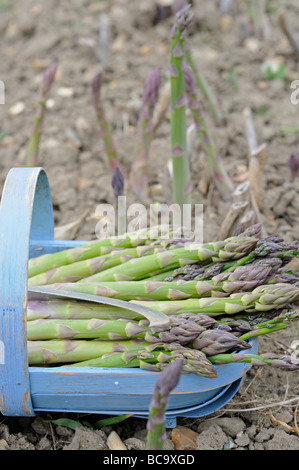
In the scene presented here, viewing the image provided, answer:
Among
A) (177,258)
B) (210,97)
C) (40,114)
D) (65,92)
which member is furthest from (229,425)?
(65,92)

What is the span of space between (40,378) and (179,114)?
137 cm

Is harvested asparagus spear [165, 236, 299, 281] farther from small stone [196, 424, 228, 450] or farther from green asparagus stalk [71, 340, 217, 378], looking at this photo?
small stone [196, 424, 228, 450]

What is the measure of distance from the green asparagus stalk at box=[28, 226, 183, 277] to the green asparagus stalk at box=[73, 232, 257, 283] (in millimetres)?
131

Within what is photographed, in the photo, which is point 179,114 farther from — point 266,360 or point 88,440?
point 88,440

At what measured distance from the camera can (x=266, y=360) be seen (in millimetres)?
1772

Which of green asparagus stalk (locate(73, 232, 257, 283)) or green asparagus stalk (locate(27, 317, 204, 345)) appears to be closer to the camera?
green asparagus stalk (locate(27, 317, 204, 345))

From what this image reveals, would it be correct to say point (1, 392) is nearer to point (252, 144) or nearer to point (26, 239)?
point (26, 239)

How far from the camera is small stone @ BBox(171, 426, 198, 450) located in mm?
1953

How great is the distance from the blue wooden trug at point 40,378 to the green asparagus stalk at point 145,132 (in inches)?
40.8

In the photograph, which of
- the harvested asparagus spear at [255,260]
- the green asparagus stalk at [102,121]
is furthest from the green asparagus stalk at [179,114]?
the harvested asparagus spear at [255,260]

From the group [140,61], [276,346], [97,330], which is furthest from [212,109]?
[97,330]

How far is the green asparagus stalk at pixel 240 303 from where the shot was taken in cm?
190

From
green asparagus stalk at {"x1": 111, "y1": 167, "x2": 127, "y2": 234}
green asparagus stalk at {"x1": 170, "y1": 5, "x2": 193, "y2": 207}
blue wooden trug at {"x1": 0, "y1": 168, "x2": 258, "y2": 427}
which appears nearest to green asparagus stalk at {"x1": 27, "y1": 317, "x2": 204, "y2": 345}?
blue wooden trug at {"x1": 0, "y1": 168, "x2": 258, "y2": 427}

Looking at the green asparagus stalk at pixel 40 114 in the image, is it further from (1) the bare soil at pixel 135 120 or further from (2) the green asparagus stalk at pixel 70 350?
(2) the green asparagus stalk at pixel 70 350
